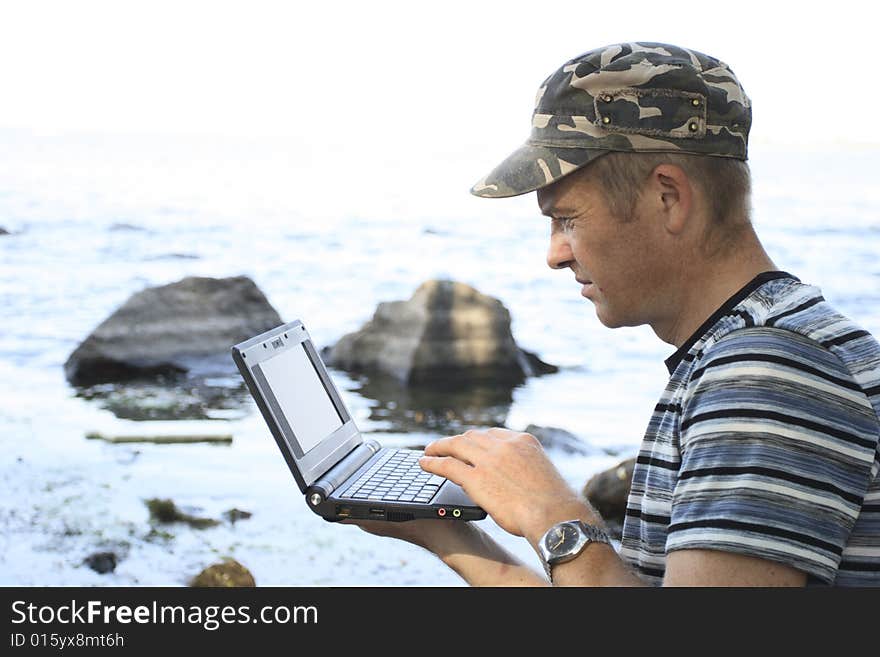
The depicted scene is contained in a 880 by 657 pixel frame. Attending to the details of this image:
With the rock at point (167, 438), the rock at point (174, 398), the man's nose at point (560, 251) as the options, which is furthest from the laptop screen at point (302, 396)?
the rock at point (174, 398)

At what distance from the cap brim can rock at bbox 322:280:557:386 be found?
4.57 meters

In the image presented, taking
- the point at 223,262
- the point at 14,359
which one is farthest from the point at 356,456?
the point at 223,262

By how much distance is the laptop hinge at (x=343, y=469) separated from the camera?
1.49 meters

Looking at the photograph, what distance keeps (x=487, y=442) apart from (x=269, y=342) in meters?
0.52

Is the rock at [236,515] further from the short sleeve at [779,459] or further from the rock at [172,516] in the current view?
the short sleeve at [779,459]

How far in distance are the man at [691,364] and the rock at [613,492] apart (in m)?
2.41

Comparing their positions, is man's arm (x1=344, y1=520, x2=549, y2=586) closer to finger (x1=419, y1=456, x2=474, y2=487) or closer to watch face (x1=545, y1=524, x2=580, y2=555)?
finger (x1=419, y1=456, x2=474, y2=487)

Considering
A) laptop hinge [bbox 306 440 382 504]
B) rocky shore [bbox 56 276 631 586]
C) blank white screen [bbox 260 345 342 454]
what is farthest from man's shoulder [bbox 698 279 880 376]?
rocky shore [bbox 56 276 631 586]

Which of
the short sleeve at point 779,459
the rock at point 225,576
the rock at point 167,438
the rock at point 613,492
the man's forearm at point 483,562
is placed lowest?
the rock at point 167,438

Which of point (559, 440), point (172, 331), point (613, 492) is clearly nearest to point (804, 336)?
point (613, 492)

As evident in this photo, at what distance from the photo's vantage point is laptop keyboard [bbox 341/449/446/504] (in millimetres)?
1496

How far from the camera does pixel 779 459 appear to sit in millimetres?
1027

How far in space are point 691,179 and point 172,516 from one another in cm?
330

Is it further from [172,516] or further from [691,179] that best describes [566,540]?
[172,516]
